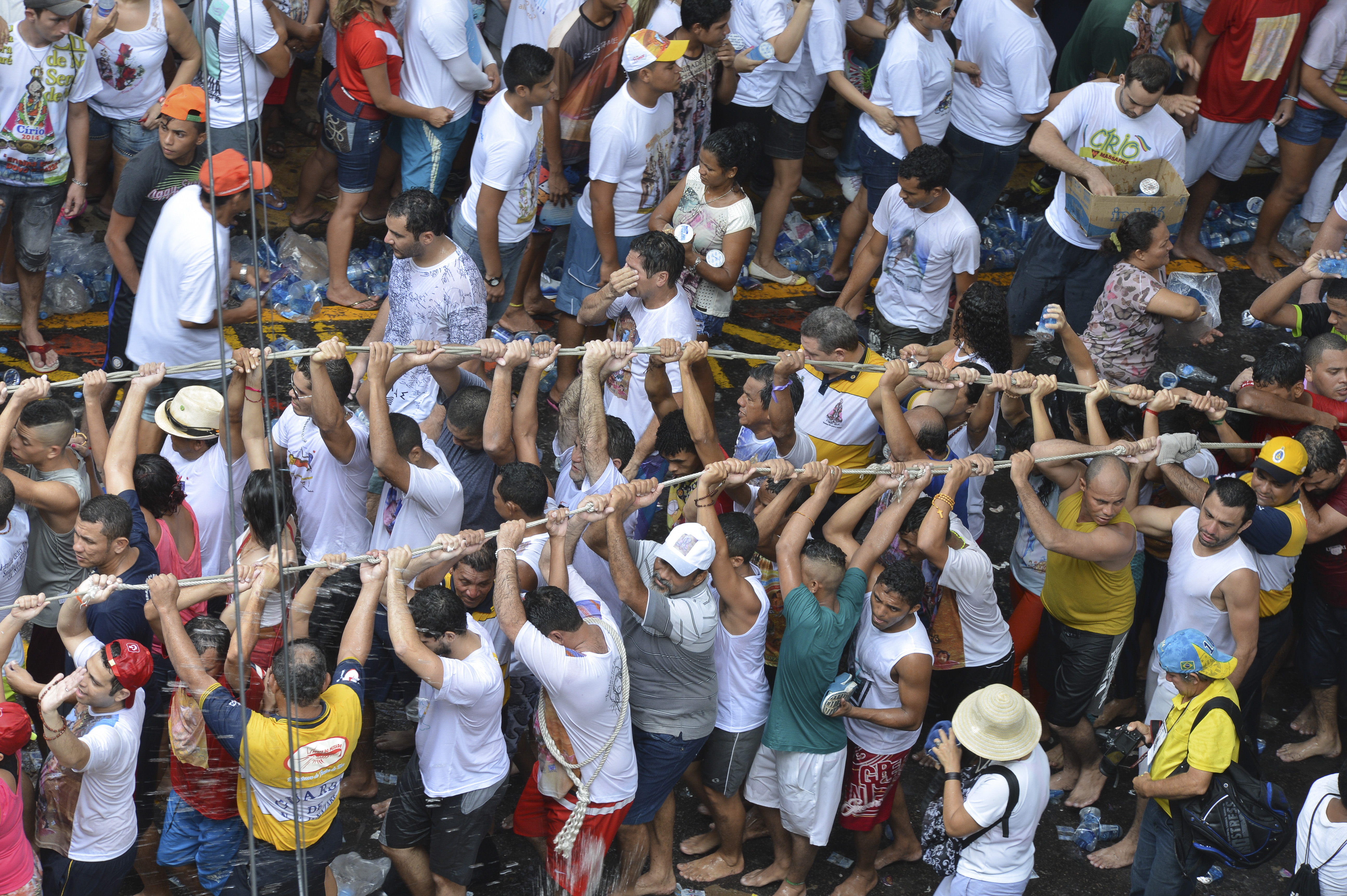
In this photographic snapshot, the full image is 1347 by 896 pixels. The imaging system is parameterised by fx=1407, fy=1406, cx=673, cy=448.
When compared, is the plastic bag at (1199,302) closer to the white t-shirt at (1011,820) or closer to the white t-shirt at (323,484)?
the white t-shirt at (1011,820)

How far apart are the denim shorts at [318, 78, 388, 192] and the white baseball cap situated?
3.70 meters

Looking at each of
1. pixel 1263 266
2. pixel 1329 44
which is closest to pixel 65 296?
pixel 1263 266

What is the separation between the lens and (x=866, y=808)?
542 centimetres

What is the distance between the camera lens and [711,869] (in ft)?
18.3

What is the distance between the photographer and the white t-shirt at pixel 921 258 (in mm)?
7023

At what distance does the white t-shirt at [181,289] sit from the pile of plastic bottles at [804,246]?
402cm

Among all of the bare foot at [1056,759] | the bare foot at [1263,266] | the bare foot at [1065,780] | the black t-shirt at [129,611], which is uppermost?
the black t-shirt at [129,611]

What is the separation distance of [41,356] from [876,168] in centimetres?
467

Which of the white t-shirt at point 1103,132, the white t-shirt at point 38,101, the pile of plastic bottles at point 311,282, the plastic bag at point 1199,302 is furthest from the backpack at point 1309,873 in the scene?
the white t-shirt at point 38,101

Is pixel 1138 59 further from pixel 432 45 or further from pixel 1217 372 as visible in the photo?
pixel 432 45

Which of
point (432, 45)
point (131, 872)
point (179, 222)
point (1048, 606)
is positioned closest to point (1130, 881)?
point (1048, 606)

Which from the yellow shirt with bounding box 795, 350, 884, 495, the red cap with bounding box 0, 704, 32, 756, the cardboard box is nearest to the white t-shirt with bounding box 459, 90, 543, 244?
the yellow shirt with bounding box 795, 350, 884, 495

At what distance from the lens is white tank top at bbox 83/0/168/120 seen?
7.19 m

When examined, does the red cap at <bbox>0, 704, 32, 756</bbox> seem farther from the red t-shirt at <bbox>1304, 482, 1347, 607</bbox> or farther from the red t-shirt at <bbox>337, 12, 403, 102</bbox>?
the red t-shirt at <bbox>1304, 482, 1347, 607</bbox>
